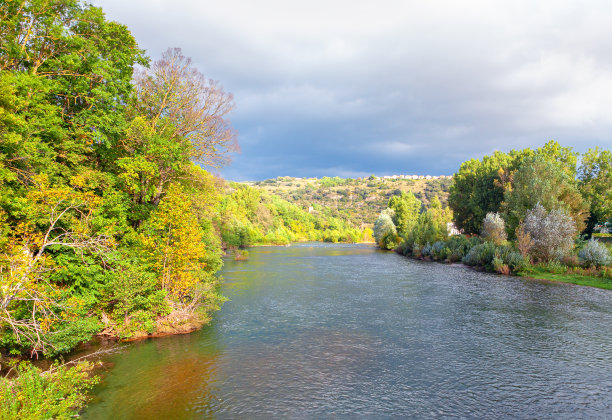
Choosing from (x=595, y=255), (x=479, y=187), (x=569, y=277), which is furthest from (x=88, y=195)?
(x=479, y=187)

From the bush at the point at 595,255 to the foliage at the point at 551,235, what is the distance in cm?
254

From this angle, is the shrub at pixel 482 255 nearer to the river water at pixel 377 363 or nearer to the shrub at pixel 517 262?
the shrub at pixel 517 262

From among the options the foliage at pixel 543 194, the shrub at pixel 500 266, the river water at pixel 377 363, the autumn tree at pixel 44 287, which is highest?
the foliage at pixel 543 194

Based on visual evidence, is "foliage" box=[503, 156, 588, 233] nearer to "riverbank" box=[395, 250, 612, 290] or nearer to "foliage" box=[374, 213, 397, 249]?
"riverbank" box=[395, 250, 612, 290]

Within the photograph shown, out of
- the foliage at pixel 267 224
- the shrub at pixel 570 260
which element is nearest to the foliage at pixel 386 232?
the foliage at pixel 267 224

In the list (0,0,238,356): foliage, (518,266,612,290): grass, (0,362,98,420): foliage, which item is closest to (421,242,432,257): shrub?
(518,266,612,290): grass

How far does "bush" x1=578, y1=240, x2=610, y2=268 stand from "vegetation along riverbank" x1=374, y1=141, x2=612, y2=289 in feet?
0.27

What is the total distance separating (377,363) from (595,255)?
35.7 m

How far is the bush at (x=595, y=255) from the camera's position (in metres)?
36.9

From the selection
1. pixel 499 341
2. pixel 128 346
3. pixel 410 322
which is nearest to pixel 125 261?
pixel 128 346

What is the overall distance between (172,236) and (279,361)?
9.11 metres

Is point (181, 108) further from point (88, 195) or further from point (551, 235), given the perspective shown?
point (551, 235)

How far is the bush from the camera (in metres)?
36.9

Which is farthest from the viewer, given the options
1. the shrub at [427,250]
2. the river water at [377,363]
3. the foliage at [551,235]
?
the shrub at [427,250]
